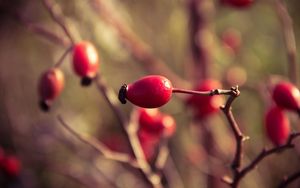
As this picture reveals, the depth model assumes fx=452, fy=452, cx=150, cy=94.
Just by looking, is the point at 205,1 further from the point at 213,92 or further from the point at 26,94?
the point at 26,94

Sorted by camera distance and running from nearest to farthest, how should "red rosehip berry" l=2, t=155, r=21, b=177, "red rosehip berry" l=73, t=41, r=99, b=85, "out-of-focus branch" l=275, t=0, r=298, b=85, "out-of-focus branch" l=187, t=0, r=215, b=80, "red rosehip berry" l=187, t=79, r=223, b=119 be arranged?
"red rosehip berry" l=73, t=41, r=99, b=85 → "out-of-focus branch" l=275, t=0, r=298, b=85 → "red rosehip berry" l=187, t=79, r=223, b=119 → "red rosehip berry" l=2, t=155, r=21, b=177 → "out-of-focus branch" l=187, t=0, r=215, b=80

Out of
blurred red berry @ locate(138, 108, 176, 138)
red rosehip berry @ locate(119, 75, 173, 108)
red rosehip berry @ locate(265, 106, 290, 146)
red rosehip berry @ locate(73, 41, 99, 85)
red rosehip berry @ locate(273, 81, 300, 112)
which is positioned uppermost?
red rosehip berry @ locate(119, 75, 173, 108)

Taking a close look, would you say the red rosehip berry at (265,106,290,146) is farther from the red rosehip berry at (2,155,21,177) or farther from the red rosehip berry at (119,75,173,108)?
the red rosehip berry at (2,155,21,177)

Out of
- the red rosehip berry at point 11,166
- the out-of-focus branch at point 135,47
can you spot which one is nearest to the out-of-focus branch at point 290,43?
the out-of-focus branch at point 135,47

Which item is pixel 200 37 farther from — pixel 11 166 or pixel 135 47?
pixel 11 166

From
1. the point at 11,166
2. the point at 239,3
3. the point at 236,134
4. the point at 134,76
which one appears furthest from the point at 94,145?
the point at 134,76

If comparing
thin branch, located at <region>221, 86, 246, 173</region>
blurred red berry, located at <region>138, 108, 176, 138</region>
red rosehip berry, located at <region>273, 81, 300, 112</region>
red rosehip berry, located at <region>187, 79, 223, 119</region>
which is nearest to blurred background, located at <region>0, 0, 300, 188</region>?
red rosehip berry, located at <region>187, 79, 223, 119</region>
